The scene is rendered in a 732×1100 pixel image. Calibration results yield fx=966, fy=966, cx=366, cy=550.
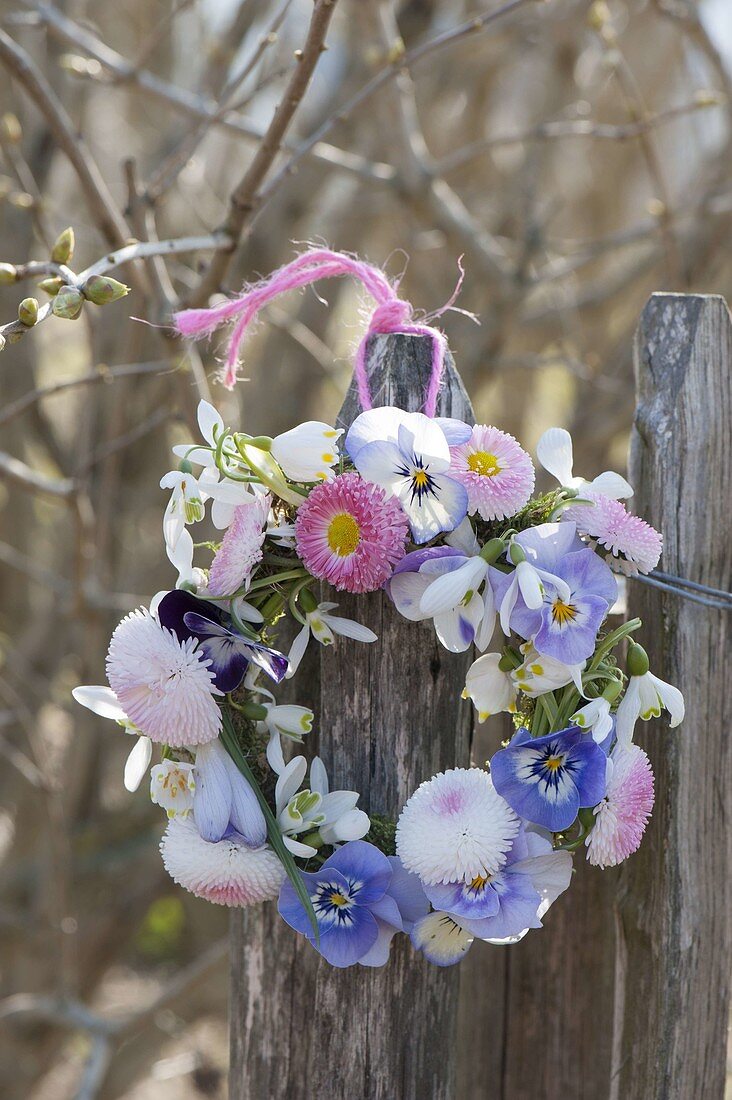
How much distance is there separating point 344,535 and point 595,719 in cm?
30

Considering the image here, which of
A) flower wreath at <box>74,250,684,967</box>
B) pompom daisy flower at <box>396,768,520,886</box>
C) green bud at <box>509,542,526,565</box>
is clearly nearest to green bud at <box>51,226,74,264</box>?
flower wreath at <box>74,250,684,967</box>

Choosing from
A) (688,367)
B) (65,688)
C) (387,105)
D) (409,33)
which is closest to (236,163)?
(409,33)

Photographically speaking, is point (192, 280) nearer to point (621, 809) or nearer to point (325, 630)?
point (325, 630)

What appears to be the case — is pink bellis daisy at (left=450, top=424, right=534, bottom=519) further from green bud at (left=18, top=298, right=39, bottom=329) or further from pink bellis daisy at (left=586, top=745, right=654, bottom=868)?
green bud at (left=18, top=298, right=39, bottom=329)

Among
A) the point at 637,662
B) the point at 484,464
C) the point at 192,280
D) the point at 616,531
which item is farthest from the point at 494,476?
the point at 192,280

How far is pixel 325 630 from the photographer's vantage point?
1.01 m

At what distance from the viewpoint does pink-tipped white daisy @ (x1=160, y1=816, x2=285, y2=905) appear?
3.14 ft

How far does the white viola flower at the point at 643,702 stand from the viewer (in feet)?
3.20

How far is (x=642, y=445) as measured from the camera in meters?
1.19

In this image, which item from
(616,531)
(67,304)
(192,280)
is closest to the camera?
(67,304)

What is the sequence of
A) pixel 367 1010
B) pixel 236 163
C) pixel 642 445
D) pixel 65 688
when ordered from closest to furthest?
pixel 367 1010 < pixel 642 445 < pixel 65 688 < pixel 236 163

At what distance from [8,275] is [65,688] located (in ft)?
7.94

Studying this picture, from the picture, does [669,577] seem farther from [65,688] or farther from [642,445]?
[65,688]

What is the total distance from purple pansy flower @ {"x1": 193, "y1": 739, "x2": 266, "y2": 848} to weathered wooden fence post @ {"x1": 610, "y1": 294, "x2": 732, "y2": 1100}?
489 mm
